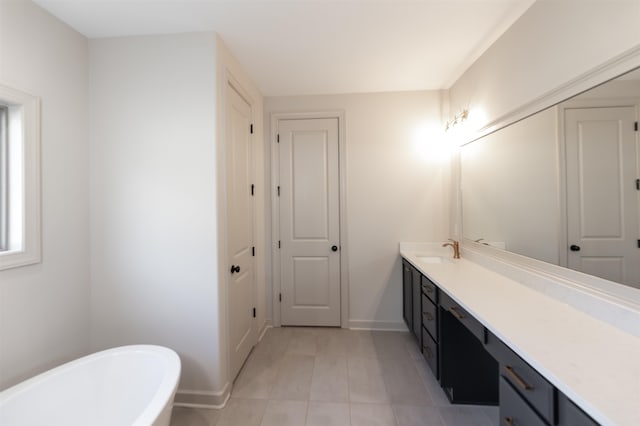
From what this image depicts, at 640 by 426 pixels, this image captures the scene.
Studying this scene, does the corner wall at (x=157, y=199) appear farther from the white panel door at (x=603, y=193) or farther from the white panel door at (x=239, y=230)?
the white panel door at (x=603, y=193)

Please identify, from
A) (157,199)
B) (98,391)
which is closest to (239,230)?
(157,199)

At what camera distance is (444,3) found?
61.2 inches

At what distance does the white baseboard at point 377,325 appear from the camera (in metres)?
2.83

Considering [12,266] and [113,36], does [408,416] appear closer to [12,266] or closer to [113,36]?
[12,266]

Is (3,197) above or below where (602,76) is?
below

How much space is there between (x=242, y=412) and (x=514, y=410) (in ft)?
5.17

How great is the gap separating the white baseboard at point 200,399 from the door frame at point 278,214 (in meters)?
1.17

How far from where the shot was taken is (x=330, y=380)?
2.03 meters

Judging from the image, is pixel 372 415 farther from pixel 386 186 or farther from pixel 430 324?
pixel 386 186

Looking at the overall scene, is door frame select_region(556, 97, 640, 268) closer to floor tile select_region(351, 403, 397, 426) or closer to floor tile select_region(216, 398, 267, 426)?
floor tile select_region(351, 403, 397, 426)

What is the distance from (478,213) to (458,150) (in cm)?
74

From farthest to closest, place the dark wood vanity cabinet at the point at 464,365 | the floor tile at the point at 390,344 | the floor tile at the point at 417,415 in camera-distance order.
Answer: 1. the floor tile at the point at 390,344
2. the dark wood vanity cabinet at the point at 464,365
3. the floor tile at the point at 417,415

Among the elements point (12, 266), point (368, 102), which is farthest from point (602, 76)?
point (12, 266)

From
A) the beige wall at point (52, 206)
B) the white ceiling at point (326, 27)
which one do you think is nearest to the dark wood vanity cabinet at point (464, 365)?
the white ceiling at point (326, 27)
